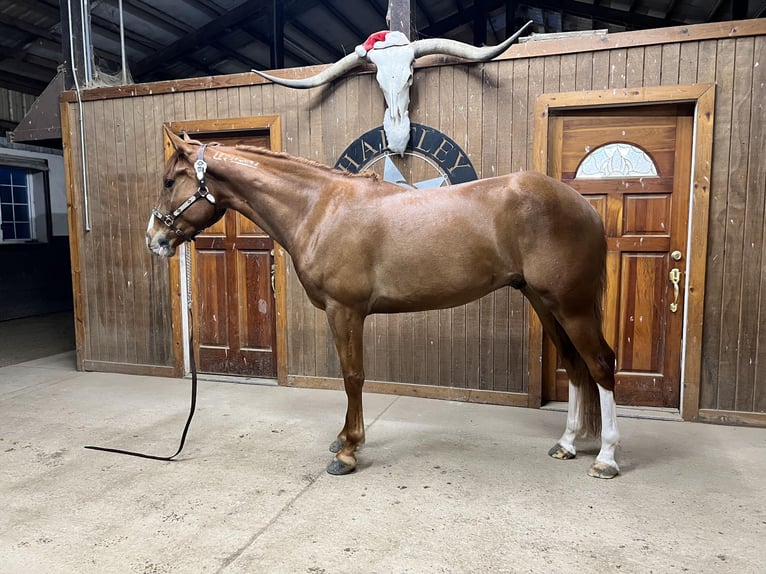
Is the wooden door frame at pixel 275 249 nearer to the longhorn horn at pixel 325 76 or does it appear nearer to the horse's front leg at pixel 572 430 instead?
the longhorn horn at pixel 325 76

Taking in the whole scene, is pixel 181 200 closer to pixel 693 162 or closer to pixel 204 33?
pixel 693 162

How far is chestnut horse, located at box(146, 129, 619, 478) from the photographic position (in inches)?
87.4

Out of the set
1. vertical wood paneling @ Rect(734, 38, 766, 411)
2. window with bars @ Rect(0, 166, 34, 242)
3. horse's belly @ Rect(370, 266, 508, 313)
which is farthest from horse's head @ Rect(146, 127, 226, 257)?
window with bars @ Rect(0, 166, 34, 242)

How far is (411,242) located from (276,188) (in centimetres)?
71

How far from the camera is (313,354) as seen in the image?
363 centimetres

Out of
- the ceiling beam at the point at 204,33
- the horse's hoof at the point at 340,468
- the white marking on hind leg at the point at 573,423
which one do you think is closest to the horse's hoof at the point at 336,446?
the horse's hoof at the point at 340,468

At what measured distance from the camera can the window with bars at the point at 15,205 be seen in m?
7.13

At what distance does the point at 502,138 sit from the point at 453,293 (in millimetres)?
1346

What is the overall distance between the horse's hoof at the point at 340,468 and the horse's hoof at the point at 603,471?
108 centimetres

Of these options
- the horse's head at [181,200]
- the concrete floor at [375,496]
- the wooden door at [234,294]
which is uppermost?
the horse's head at [181,200]

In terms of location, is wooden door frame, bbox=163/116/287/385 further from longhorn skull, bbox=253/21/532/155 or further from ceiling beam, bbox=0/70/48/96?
ceiling beam, bbox=0/70/48/96

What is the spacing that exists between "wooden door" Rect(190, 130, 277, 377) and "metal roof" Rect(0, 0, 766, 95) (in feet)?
9.73

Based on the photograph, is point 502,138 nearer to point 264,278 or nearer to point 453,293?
point 453,293

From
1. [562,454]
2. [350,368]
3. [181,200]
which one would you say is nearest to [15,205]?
[181,200]
